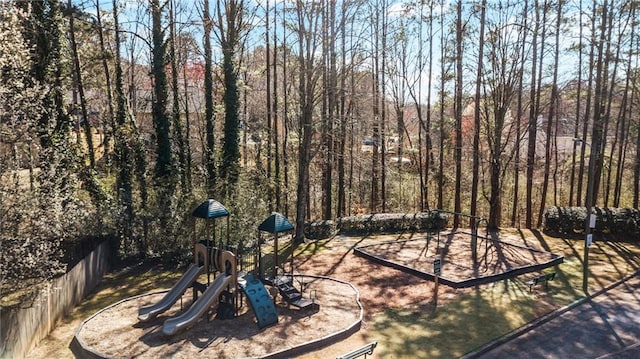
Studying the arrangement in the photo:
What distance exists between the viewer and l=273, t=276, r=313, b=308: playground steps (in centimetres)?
1156

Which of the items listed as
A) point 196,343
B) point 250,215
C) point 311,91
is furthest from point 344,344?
point 311,91

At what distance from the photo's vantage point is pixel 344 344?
10000 mm

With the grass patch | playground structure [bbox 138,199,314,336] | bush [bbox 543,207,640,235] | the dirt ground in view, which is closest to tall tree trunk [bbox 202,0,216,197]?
the dirt ground

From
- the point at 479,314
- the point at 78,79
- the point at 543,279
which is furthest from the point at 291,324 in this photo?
the point at 78,79

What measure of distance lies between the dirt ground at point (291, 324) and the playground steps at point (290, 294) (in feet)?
0.82

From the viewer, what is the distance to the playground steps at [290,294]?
11562 millimetres

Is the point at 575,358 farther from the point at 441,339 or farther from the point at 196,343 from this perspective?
the point at 196,343

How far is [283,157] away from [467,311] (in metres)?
16.5

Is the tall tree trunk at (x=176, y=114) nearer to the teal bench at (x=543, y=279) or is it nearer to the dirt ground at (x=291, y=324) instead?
the dirt ground at (x=291, y=324)

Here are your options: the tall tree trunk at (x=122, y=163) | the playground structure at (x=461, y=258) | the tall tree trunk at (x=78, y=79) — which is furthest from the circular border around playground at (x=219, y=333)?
the tall tree trunk at (x=78, y=79)

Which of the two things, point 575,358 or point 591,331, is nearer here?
point 575,358

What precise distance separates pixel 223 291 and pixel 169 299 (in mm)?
1529

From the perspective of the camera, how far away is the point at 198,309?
10453mm

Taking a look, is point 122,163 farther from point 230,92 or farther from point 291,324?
point 291,324
